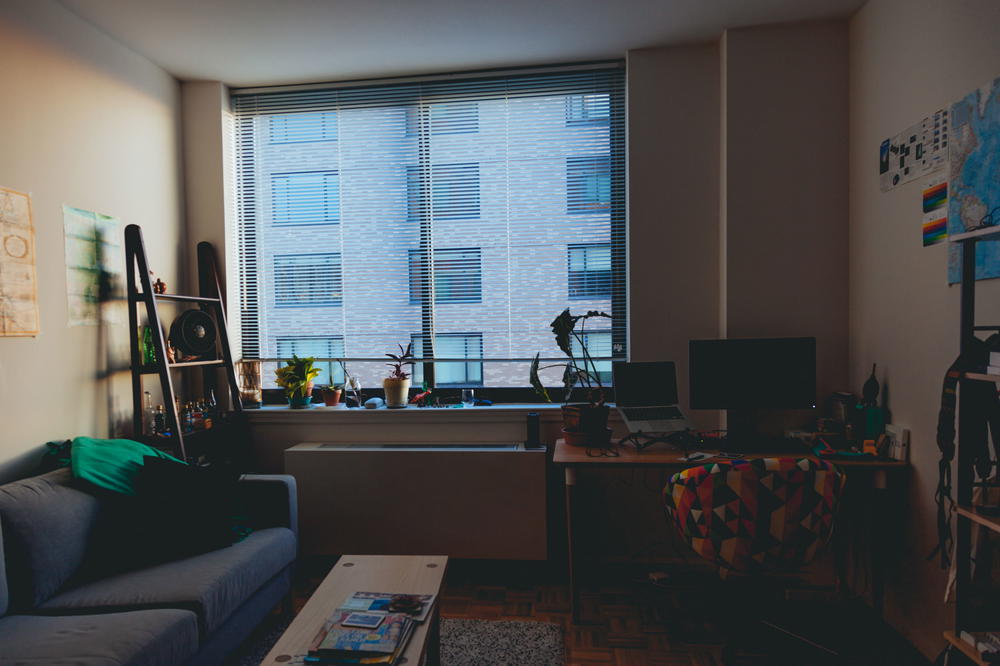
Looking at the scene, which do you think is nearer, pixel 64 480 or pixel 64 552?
pixel 64 552

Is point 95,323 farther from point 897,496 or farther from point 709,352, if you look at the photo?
point 897,496

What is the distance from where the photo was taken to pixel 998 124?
5.90 ft

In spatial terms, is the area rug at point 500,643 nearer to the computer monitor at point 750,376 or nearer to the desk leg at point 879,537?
the computer monitor at point 750,376

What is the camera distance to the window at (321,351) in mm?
3555

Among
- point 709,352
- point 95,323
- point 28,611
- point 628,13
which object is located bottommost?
point 28,611

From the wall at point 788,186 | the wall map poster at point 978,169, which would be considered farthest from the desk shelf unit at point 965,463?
the wall at point 788,186

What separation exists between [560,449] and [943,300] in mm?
1700

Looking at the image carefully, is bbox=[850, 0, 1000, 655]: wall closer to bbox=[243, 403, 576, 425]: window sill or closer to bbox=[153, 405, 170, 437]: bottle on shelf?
bbox=[243, 403, 576, 425]: window sill

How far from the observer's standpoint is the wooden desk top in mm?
2365

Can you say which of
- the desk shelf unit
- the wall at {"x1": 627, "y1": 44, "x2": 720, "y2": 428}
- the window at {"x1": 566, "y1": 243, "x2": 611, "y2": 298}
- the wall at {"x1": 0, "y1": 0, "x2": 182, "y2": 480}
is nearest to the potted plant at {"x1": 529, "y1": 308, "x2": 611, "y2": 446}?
the window at {"x1": 566, "y1": 243, "x2": 611, "y2": 298}

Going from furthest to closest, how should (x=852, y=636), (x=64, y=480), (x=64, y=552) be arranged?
(x=852, y=636), (x=64, y=480), (x=64, y=552)

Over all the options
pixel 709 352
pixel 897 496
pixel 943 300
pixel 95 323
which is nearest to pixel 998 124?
pixel 943 300

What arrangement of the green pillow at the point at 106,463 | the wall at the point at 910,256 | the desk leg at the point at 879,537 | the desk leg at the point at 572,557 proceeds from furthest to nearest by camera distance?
the desk leg at the point at 572,557 < the desk leg at the point at 879,537 < the green pillow at the point at 106,463 < the wall at the point at 910,256

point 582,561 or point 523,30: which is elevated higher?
point 523,30
